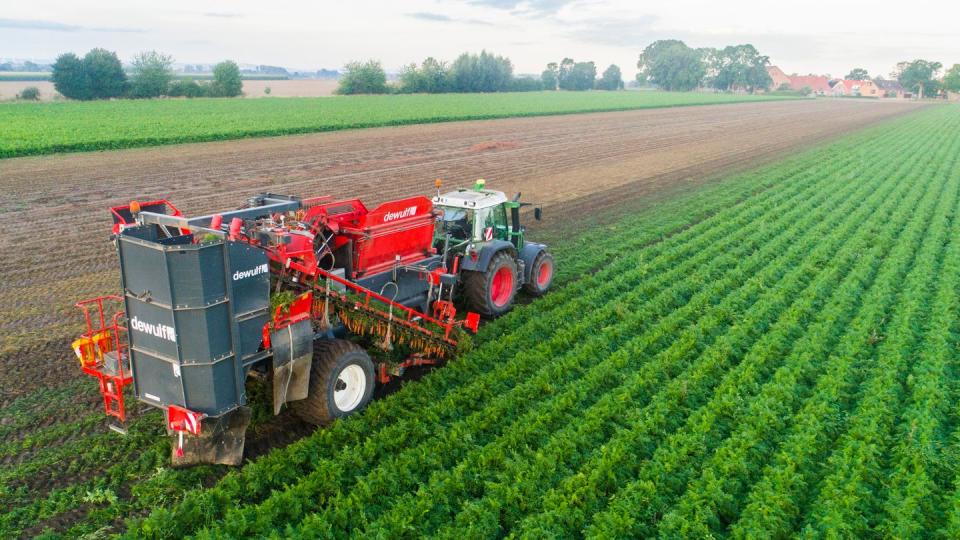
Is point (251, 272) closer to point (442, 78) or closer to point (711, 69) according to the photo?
point (442, 78)

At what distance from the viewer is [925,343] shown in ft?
34.0

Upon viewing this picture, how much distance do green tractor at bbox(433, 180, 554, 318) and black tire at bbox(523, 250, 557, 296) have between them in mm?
21

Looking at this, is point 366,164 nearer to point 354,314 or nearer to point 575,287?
point 575,287

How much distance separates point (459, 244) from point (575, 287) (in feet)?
10.0

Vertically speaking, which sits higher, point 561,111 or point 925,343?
point 561,111

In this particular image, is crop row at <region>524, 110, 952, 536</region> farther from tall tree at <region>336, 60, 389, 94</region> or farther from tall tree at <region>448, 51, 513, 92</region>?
tall tree at <region>448, 51, 513, 92</region>

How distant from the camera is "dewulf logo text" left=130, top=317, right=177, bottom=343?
6.57 meters

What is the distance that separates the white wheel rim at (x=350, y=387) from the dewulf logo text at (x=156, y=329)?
2.08 meters

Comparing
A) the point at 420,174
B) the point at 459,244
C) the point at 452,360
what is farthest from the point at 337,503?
the point at 420,174

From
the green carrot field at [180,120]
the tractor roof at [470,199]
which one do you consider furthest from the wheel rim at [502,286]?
the green carrot field at [180,120]

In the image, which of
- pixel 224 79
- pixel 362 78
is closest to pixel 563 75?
pixel 362 78

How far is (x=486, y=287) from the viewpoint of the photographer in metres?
11.1

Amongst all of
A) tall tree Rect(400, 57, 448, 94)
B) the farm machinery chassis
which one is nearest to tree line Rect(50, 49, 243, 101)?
tall tree Rect(400, 57, 448, 94)

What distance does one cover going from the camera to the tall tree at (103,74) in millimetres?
62500
